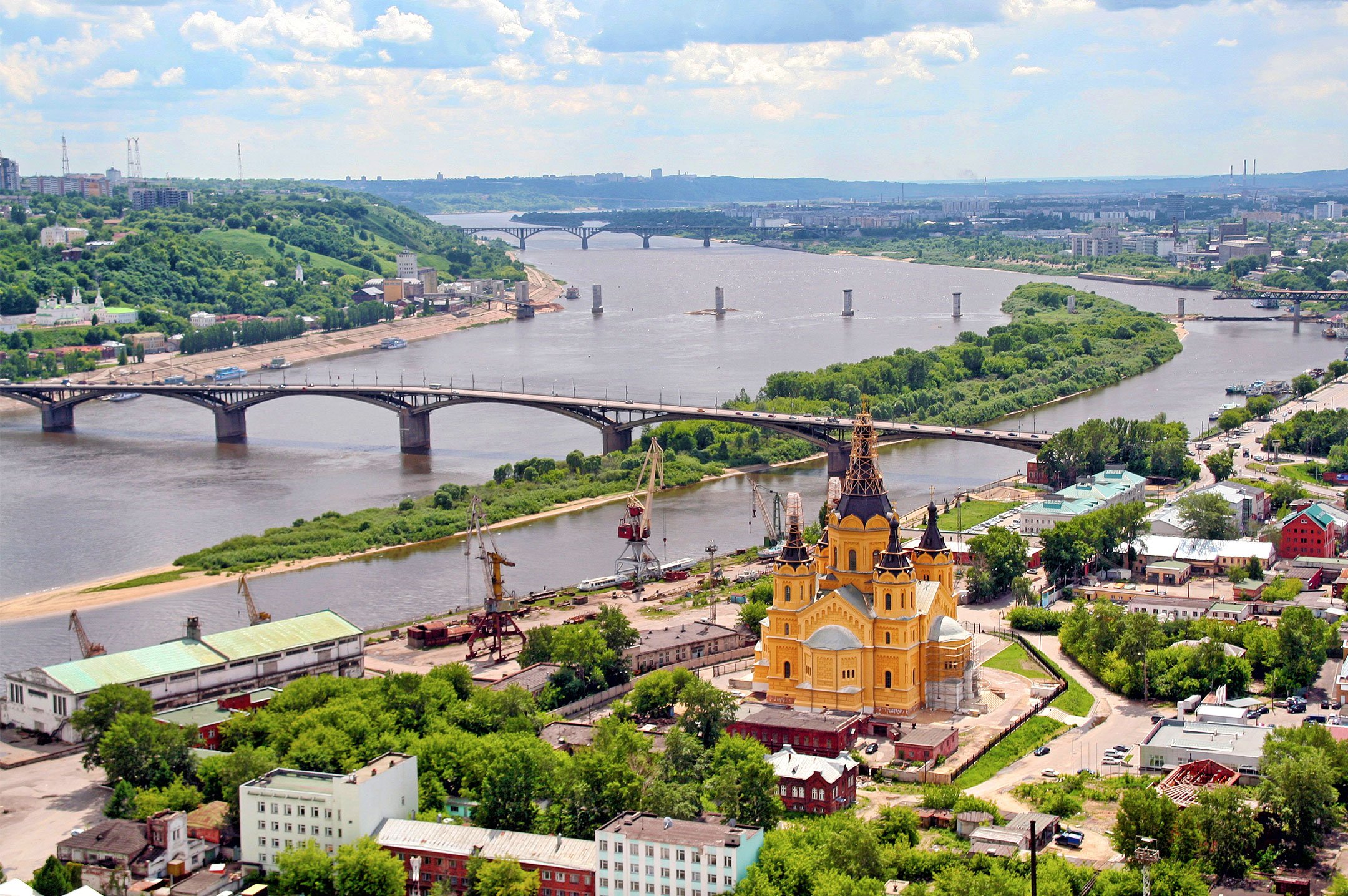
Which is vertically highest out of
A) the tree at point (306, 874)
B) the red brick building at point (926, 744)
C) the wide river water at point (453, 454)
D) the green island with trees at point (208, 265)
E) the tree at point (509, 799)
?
the green island with trees at point (208, 265)

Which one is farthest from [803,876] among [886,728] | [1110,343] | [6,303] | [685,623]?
[6,303]

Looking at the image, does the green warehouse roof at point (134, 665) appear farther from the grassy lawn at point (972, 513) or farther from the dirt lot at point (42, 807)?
the grassy lawn at point (972, 513)

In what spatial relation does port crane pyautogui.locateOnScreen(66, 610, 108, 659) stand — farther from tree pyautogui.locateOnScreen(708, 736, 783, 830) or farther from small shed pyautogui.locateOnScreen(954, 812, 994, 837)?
small shed pyautogui.locateOnScreen(954, 812, 994, 837)

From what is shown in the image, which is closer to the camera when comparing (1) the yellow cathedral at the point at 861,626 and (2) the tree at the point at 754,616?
(1) the yellow cathedral at the point at 861,626

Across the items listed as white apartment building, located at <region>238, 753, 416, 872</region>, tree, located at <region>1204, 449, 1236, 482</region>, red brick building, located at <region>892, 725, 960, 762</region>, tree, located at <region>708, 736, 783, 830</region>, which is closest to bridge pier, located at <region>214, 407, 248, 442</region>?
tree, located at <region>1204, 449, 1236, 482</region>

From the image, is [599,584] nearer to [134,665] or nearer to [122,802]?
[134,665]

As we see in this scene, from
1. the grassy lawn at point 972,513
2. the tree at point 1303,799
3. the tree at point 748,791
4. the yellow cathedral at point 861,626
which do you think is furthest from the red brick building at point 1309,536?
the tree at point 748,791

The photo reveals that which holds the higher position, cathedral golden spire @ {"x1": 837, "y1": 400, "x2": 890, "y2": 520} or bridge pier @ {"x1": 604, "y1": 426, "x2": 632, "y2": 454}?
cathedral golden spire @ {"x1": 837, "y1": 400, "x2": 890, "y2": 520}
